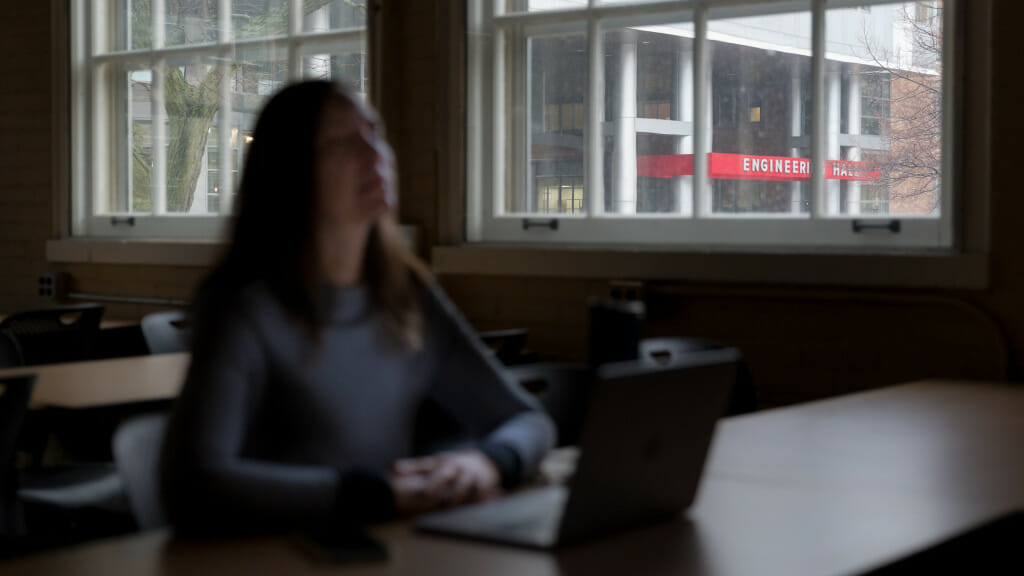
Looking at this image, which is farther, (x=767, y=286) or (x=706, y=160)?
(x=706, y=160)

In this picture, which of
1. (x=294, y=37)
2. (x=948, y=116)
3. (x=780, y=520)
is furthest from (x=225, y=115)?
(x=780, y=520)

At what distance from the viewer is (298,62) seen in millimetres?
5297

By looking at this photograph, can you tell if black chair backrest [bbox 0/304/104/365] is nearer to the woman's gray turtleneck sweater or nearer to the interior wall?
the interior wall

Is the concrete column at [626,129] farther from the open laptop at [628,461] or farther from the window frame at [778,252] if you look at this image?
the open laptop at [628,461]

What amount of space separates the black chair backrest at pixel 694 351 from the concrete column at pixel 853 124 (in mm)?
649

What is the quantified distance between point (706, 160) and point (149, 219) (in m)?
3.19

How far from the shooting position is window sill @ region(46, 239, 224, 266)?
5500 mm

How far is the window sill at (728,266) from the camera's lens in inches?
137

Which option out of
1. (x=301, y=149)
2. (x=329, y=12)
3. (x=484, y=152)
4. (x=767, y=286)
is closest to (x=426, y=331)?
(x=301, y=149)

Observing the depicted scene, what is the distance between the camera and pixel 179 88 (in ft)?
19.1

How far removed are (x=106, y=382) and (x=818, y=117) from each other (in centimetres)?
237

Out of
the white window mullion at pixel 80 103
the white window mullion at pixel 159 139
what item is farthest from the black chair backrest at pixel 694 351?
the white window mullion at pixel 80 103

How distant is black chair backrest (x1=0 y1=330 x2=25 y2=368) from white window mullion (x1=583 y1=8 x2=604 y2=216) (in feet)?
6.87

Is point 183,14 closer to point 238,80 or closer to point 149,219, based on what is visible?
point 238,80
